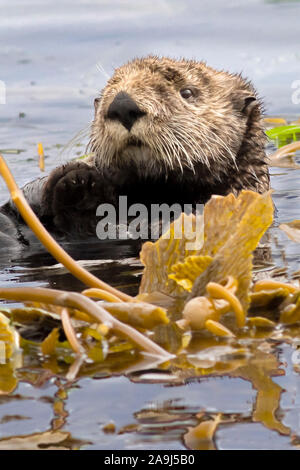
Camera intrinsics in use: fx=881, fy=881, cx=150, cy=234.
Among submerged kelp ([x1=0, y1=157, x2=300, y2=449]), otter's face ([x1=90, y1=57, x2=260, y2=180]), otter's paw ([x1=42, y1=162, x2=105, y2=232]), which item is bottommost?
submerged kelp ([x1=0, y1=157, x2=300, y2=449])

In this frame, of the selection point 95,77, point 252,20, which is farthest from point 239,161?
point 252,20

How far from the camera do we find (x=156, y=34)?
35.3 ft

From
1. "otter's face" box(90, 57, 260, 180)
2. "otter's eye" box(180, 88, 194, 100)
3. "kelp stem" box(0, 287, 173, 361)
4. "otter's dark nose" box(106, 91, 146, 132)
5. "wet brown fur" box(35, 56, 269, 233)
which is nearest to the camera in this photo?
"kelp stem" box(0, 287, 173, 361)

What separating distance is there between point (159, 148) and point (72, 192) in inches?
19.2

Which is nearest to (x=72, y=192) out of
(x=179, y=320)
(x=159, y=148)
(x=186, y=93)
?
(x=159, y=148)

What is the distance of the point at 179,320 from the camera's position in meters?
2.84

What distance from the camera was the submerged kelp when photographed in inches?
99.7

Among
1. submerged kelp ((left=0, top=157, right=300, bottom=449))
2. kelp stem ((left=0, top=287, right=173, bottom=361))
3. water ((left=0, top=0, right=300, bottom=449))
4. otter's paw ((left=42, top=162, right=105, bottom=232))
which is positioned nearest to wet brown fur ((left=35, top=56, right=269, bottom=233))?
otter's paw ((left=42, top=162, right=105, bottom=232))

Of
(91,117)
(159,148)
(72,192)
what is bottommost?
(72,192)

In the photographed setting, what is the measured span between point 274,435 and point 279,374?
1.29ft

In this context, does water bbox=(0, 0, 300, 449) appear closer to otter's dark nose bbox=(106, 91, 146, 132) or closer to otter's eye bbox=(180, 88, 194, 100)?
otter's eye bbox=(180, 88, 194, 100)

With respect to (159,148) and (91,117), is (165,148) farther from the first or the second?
(91,117)

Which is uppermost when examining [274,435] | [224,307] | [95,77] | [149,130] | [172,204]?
[95,77]

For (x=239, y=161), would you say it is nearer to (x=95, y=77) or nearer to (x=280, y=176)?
(x=280, y=176)
